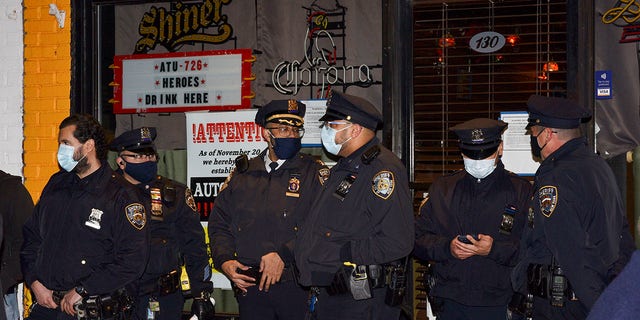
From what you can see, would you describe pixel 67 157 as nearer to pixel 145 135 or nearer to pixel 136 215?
pixel 136 215

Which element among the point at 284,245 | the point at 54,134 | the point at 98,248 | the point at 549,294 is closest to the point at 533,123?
the point at 549,294

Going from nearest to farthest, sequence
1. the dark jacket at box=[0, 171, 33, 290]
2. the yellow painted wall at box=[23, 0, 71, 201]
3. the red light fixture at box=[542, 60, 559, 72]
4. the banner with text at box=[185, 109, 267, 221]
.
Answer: the dark jacket at box=[0, 171, 33, 290], the red light fixture at box=[542, 60, 559, 72], the banner with text at box=[185, 109, 267, 221], the yellow painted wall at box=[23, 0, 71, 201]

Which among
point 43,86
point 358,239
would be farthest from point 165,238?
point 43,86

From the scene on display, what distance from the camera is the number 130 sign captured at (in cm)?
749

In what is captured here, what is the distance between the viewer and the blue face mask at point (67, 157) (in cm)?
583

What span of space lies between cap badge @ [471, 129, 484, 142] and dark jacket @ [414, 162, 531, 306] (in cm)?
28

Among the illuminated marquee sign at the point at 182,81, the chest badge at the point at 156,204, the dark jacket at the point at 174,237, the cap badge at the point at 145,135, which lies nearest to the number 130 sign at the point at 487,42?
the illuminated marquee sign at the point at 182,81

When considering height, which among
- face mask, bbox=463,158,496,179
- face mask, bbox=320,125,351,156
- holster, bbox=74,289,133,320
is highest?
face mask, bbox=320,125,351,156

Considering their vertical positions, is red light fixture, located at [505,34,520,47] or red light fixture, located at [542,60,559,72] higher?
Result: red light fixture, located at [505,34,520,47]

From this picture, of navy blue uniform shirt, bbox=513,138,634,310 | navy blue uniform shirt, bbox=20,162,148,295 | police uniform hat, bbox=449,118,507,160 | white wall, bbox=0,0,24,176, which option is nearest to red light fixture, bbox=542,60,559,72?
police uniform hat, bbox=449,118,507,160

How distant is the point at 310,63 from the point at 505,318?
320 centimetres

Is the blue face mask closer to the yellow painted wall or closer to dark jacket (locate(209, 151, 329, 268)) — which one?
dark jacket (locate(209, 151, 329, 268))

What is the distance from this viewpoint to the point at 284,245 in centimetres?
630

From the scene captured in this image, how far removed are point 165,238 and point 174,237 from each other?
0.13 meters
